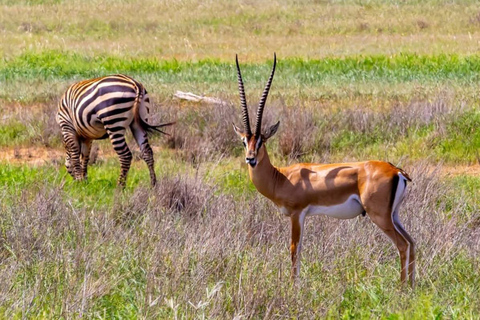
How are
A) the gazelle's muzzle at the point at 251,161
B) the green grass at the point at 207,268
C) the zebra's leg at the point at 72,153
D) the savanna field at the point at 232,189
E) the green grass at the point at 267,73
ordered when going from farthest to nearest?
the green grass at the point at 267,73, the zebra's leg at the point at 72,153, the gazelle's muzzle at the point at 251,161, the savanna field at the point at 232,189, the green grass at the point at 207,268

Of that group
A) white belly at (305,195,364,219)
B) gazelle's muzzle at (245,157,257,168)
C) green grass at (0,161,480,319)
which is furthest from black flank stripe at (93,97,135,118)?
white belly at (305,195,364,219)

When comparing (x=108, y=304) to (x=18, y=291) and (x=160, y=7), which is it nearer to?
(x=18, y=291)

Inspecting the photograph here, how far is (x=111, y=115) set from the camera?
35.4ft

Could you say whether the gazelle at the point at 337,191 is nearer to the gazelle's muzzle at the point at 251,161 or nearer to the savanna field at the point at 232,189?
the gazelle's muzzle at the point at 251,161

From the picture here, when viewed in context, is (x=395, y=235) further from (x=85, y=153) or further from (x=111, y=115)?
(x=85, y=153)

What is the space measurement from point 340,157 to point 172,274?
6525 mm

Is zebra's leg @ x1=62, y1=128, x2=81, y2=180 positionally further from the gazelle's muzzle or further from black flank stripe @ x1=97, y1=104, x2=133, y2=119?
the gazelle's muzzle

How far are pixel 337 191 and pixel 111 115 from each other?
486cm

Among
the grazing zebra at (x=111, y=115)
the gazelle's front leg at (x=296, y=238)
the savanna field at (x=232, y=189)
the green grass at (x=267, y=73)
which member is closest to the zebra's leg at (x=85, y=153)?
the grazing zebra at (x=111, y=115)

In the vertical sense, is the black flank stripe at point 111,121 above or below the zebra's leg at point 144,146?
above

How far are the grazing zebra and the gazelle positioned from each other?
148 inches

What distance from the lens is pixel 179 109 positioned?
15.4 meters

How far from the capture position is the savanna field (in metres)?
5.82

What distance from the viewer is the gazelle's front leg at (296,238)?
6.51 meters
